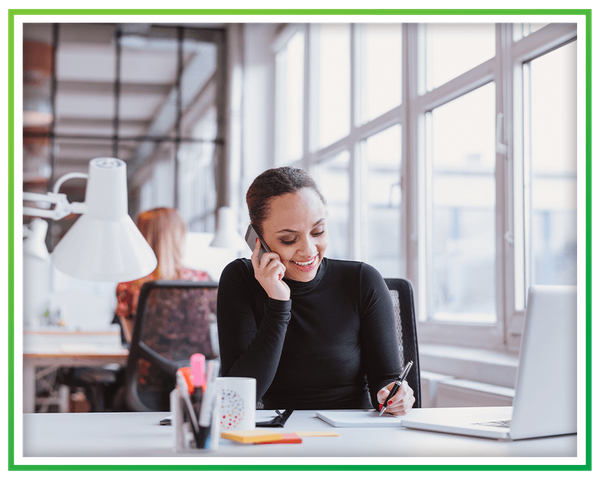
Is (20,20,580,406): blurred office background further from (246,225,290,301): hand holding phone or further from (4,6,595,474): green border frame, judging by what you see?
(246,225,290,301): hand holding phone

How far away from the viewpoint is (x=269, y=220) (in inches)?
61.2

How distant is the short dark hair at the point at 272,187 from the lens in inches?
60.7

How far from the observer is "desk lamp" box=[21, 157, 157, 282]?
106 cm

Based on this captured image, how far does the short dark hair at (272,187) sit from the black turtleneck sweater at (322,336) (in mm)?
145

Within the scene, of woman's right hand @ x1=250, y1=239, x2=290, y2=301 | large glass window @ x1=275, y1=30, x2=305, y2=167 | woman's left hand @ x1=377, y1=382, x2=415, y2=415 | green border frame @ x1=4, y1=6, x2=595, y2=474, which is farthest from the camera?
large glass window @ x1=275, y1=30, x2=305, y2=167

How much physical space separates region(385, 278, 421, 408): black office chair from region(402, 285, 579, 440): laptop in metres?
0.62

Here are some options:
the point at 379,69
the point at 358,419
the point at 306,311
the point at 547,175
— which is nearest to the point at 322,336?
the point at 306,311

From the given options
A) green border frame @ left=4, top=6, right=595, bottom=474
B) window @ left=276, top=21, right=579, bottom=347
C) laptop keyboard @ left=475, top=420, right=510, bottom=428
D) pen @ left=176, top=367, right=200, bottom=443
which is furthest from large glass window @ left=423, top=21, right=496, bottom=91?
pen @ left=176, top=367, right=200, bottom=443

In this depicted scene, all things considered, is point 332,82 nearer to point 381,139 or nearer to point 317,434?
point 381,139

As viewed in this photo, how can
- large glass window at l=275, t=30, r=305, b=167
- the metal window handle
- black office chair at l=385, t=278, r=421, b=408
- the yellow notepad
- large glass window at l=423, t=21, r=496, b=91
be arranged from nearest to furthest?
1. the yellow notepad
2. black office chair at l=385, t=278, r=421, b=408
3. the metal window handle
4. large glass window at l=423, t=21, r=496, b=91
5. large glass window at l=275, t=30, r=305, b=167

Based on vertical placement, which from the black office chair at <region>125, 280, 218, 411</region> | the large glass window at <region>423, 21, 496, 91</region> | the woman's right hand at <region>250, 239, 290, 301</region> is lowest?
the black office chair at <region>125, 280, 218, 411</region>

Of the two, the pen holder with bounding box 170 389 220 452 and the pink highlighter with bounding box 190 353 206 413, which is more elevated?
the pink highlighter with bounding box 190 353 206 413

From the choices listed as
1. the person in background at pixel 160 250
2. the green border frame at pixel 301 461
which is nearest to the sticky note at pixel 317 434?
Answer: the green border frame at pixel 301 461

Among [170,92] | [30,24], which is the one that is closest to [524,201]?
[30,24]
